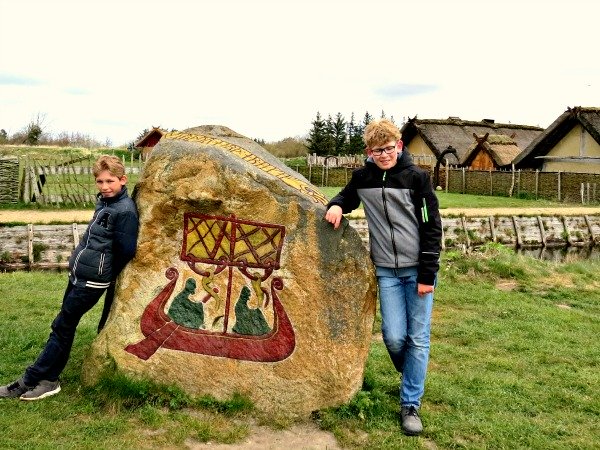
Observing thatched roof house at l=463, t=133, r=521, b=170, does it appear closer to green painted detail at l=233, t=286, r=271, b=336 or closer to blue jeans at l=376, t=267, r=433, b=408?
blue jeans at l=376, t=267, r=433, b=408

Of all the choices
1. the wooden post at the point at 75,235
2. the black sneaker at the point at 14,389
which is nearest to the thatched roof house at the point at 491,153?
the wooden post at the point at 75,235

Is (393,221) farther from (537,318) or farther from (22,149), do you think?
(22,149)

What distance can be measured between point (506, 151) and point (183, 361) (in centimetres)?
3095

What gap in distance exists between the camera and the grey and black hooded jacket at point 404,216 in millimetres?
4023

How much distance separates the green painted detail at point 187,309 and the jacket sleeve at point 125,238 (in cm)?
45

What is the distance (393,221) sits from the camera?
4105 millimetres

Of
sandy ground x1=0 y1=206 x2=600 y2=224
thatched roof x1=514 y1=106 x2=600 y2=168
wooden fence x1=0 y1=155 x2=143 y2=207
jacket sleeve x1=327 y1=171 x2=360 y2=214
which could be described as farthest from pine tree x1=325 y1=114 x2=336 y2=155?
jacket sleeve x1=327 y1=171 x2=360 y2=214

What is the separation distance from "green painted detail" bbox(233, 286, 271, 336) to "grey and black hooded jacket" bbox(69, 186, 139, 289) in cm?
85

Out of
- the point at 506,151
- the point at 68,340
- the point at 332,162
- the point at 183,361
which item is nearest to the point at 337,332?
the point at 183,361

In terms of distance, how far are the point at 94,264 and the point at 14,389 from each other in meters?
1.10

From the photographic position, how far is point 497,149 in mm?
32375

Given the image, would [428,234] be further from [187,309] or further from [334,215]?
[187,309]

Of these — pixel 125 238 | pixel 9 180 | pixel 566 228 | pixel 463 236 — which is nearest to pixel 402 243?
pixel 125 238

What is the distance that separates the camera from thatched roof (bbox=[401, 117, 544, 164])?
35.5 metres
